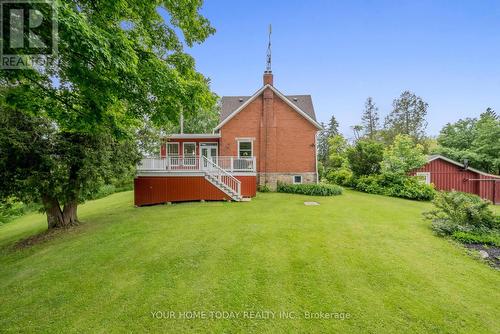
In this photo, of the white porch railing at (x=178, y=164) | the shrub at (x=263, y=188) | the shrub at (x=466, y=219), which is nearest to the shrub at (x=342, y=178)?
the shrub at (x=263, y=188)

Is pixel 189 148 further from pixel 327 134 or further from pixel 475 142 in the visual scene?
pixel 327 134

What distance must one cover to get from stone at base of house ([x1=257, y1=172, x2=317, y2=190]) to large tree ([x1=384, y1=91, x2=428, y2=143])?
90.6ft

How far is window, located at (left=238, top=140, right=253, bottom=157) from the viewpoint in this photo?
51.1ft

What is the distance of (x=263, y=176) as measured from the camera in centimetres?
1510

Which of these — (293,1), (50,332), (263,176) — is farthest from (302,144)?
(50,332)

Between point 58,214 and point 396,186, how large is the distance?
18.4 m

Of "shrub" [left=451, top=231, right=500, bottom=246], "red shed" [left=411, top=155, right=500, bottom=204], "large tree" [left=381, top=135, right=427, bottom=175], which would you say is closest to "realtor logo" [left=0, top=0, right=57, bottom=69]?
"shrub" [left=451, top=231, right=500, bottom=246]

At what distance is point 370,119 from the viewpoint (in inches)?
1512

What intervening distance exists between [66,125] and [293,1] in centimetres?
1396

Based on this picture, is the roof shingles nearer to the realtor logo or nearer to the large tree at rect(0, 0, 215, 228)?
the large tree at rect(0, 0, 215, 228)

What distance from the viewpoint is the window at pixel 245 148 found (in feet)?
51.1

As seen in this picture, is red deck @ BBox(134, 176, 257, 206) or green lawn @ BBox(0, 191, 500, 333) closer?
green lawn @ BBox(0, 191, 500, 333)

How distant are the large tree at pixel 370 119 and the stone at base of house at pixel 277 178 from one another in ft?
96.0

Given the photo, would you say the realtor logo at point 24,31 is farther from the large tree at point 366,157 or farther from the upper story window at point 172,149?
the large tree at point 366,157
